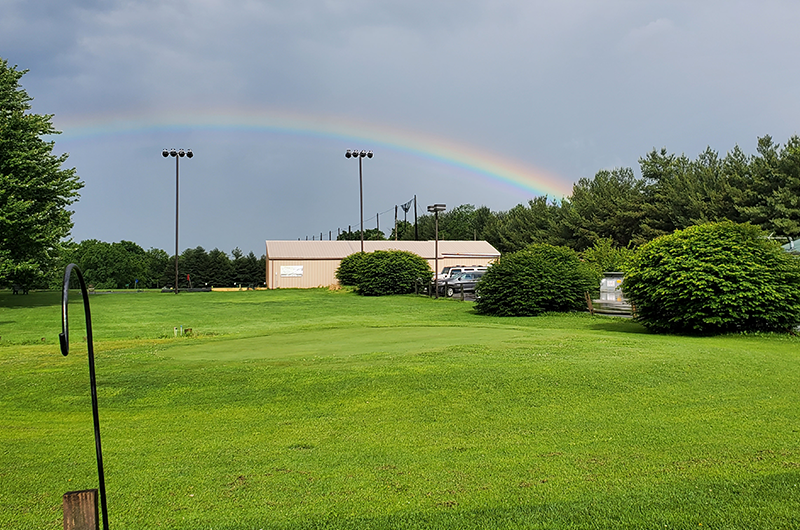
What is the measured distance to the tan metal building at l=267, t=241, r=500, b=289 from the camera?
188ft

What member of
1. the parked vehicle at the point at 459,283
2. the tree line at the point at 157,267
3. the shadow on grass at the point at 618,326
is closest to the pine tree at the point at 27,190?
the tree line at the point at 157,267

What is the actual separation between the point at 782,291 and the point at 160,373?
14562 millimetres

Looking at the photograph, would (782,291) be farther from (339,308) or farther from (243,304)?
(243,304)

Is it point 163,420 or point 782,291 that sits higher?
point 782,291

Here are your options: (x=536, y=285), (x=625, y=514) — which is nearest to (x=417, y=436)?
(x=625, y=514)

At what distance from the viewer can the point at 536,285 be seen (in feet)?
88.2

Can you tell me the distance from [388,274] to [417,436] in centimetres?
3821

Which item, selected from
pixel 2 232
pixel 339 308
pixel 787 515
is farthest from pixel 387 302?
pixel 787 515

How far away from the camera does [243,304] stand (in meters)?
37.8

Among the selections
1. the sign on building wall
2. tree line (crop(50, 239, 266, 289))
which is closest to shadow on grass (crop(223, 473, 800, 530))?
tree line (crop(50, 239, 266, 289))

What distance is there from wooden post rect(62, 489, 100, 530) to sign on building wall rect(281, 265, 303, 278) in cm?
5466

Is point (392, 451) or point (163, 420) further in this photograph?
point (163, 420)

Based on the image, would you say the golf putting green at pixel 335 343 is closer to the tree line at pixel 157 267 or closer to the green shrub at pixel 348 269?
the tree line at pixel 157 267

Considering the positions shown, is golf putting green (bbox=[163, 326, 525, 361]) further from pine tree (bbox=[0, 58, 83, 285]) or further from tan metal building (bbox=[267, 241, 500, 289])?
tan metal building (bbox=[267, 241, 500, 289])
